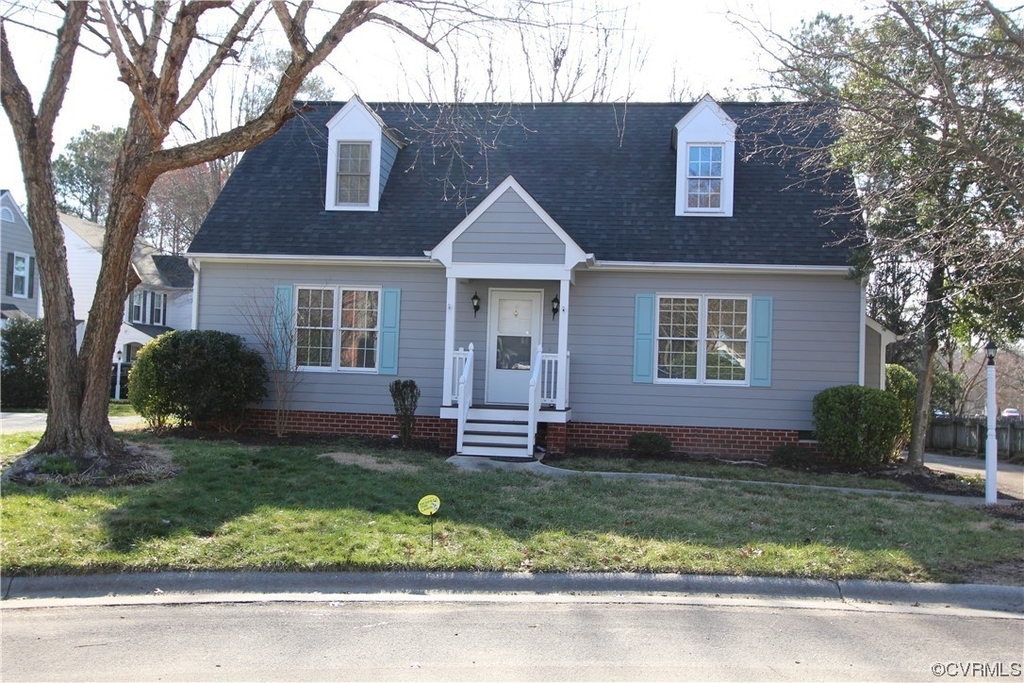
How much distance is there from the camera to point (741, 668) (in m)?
5.27

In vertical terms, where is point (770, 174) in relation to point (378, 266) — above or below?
above

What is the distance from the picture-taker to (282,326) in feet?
50.9

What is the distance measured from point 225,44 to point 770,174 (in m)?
10.3

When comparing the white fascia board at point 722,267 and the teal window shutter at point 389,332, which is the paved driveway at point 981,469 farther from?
the teal window shutter at point 389,332

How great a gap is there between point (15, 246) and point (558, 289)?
2744 cm

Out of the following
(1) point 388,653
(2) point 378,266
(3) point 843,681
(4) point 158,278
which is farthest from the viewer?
(4) point 158,278

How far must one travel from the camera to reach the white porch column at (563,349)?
14073 mm

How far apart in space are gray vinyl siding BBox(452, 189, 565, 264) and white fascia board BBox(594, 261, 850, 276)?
3.86ft

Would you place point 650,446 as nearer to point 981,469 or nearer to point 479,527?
point 479,527

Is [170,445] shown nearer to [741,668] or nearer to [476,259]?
[476,259]

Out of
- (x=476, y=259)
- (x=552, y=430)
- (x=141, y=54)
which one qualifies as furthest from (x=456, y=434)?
(x=141, y=54)

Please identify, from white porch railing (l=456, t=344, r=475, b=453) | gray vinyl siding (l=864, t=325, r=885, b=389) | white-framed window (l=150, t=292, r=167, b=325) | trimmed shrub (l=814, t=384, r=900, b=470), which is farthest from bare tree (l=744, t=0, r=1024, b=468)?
white-framed window (l=150, t=292, r=167, b=325)

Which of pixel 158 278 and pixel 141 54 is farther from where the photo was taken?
pixel 158 278

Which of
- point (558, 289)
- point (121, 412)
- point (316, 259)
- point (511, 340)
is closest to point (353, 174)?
point (316, 259)
